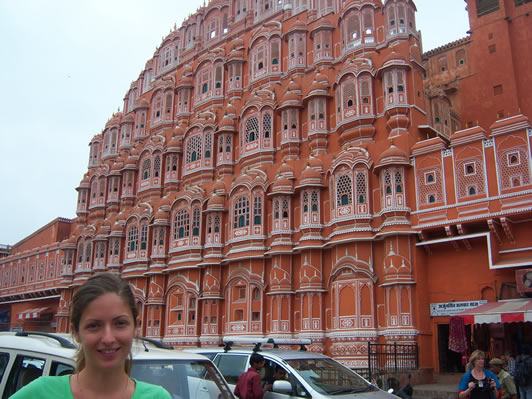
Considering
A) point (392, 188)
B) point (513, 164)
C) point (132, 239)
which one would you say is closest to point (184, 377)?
point (513, 164)

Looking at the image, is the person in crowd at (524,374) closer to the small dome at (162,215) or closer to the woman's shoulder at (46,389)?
the woman's shoulder at (46,389)

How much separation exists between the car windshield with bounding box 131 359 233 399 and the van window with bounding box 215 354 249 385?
161 inches

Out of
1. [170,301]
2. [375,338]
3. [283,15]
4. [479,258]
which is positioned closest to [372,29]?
[283,15]

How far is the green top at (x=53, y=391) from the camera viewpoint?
2256 mm

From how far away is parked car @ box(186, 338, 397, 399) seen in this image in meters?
7.88

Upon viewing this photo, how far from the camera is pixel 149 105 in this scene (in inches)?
1485

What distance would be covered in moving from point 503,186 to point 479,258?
8.96 ft

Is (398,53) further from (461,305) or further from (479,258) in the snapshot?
(461,305)

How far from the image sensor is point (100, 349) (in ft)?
7.57

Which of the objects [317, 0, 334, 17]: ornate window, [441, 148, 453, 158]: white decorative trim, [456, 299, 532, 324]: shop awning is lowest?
[456, 299, 532, 324]: shop awning

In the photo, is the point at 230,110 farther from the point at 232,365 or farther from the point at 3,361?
the point at 3,361

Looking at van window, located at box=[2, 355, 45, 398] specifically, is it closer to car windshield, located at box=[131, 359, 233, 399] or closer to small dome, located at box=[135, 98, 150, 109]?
car windshield, located at box=[131, 359, 233, 399]

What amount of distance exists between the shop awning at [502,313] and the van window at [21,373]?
45.8 ft

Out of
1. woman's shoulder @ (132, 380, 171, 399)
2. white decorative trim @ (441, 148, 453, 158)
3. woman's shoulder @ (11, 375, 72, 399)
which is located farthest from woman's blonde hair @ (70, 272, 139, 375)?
white decorative trim @ (441, 148, 453, 158)
